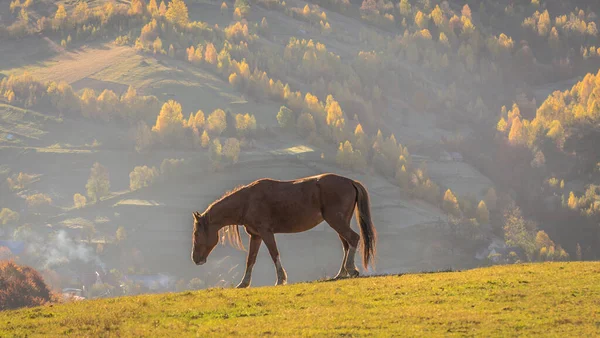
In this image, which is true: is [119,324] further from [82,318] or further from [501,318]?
[501,318]

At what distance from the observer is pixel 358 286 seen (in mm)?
24078

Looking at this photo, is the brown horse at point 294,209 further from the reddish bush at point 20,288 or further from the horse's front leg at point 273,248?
the reddish bush at point 20,288

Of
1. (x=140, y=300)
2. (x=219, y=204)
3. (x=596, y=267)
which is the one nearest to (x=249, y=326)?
(x=140, y=300)

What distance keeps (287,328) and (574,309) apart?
636cm

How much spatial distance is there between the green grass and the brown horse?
8.27 ft

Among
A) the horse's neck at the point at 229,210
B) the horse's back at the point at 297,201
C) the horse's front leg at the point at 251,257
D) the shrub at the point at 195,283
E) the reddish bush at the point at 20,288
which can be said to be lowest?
the shrub at the point at 195,283

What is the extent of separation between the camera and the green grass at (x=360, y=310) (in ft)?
62.1

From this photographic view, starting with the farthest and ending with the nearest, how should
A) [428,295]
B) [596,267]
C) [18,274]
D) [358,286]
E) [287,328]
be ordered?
[18,274] < [596,267] < [358,286] < [428,295] < [287,328]

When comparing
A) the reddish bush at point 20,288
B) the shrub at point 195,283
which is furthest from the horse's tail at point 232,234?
the shrub at point 195,283

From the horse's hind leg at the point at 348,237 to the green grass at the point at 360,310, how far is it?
1.59m

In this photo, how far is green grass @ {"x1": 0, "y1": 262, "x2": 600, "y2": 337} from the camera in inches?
745

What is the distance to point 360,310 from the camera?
2084 centimetres

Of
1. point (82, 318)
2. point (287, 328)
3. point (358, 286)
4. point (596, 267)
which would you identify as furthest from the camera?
point (596, 267)

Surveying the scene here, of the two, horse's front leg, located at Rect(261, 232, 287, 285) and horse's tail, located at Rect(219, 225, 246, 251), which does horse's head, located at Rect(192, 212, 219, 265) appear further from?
horse's front leg, located at Rect(261, 232, 287, 285)
